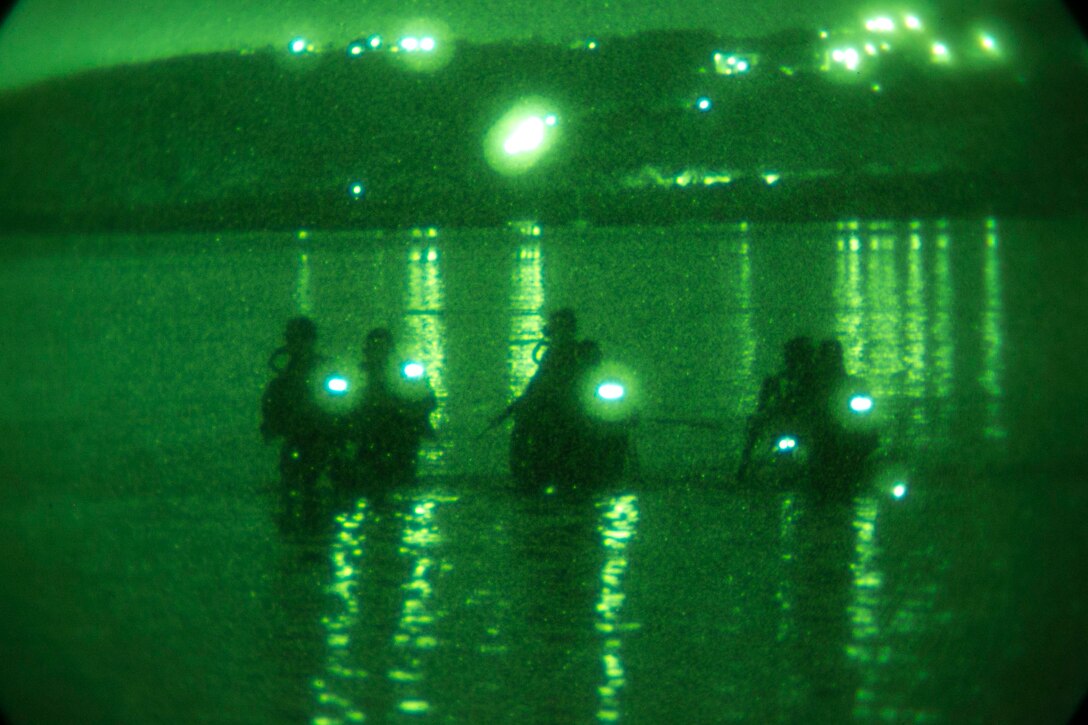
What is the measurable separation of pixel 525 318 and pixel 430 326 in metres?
1.09

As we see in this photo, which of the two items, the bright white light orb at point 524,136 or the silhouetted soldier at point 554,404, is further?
the silhouetted soldier at point 554,404

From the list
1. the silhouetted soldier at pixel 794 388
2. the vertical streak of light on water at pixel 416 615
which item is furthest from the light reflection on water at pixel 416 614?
the silhouetted soldier at pixel 794 388

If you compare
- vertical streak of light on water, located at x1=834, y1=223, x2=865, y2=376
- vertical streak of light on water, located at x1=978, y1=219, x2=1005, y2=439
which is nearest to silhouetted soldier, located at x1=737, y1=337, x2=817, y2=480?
vertical streak of light on water, located at x1=978, y1=219, x2=1005, y2=439

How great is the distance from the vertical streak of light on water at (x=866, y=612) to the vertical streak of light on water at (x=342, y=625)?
0.99m

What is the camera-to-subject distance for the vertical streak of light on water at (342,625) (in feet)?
7.97

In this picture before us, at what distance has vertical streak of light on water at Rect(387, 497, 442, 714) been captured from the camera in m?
2.56

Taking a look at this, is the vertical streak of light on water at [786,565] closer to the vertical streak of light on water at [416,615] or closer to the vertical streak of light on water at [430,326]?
the vertical streak of light on water at [416,615]

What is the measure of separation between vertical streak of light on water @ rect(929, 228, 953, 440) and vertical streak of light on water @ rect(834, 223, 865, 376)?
593mm

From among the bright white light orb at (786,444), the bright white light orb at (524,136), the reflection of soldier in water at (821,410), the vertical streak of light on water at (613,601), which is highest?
the bright white light orb at (524,136)

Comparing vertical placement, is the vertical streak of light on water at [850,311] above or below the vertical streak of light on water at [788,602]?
above

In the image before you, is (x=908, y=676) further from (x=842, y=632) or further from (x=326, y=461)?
(x=326, y=461)

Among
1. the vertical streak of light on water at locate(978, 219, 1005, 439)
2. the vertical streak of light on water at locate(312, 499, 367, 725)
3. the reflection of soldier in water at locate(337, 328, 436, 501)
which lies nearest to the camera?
the vertical streak of light on water at locate(312, 499, 367, 725)

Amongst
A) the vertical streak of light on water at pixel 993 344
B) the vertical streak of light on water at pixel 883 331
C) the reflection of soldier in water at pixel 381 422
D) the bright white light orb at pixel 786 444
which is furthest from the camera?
the vertical streak of light on water at pixel 883 331

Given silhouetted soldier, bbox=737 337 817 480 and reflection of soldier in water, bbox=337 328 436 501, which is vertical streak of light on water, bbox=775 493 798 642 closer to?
silhouetted soldier, bbox=737 337 817 480
